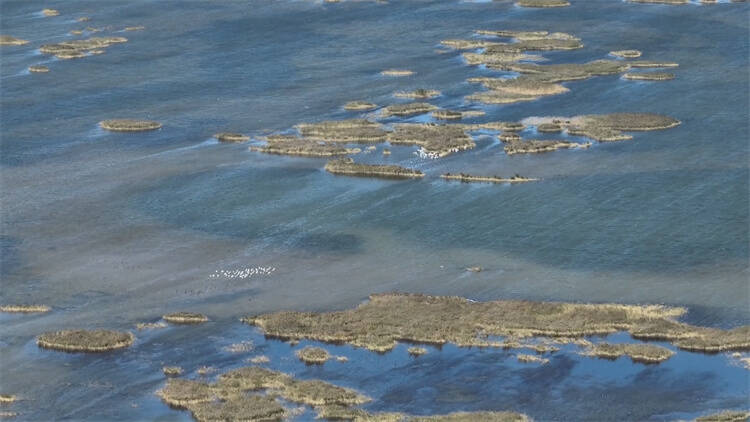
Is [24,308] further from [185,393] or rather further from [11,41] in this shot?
[11,41]

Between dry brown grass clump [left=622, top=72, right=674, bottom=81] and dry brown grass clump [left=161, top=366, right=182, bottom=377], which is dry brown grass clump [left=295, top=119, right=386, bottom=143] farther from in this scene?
dry brown grass clump [left=161, top=366, right=182, bottom=377]

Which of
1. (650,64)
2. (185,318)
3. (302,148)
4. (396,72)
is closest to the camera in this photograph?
(185,318)

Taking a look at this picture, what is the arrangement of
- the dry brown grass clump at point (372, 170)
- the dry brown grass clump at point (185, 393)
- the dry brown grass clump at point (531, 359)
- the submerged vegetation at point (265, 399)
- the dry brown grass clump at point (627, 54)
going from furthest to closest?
the dry brown grass clump at point (627, 54)
the dry brown grass clump at point (372, 170)
the dry brown grass clump at point (531, 359)
the dry brown grass clump at point (185, 393)
the submerged vegetation at point (265, 399)

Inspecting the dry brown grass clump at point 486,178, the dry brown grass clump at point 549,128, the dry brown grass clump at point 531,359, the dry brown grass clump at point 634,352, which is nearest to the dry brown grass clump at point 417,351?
the dry brown grass clump at point 531,359

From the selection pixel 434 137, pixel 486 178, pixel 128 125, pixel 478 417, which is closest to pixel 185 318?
pixel 478 417

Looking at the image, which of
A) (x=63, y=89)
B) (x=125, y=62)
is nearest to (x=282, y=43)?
(x=125, y=62)

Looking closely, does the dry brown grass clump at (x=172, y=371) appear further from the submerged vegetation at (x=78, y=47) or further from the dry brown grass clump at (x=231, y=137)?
the submerged vegetation at (x=78, y=47)
